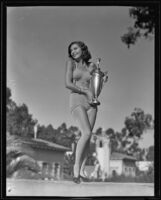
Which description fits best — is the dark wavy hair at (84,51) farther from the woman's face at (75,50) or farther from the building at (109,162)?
the building at (109,162)

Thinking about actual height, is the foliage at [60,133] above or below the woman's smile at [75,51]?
below

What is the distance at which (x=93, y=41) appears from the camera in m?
2.62

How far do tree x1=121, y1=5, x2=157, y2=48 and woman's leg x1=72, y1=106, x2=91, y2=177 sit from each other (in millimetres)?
514

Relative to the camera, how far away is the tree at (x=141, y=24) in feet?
8.63

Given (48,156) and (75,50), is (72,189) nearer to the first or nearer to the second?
(48,156)

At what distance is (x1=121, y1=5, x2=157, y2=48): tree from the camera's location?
2.63 m

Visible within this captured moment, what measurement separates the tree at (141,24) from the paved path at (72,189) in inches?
34.7

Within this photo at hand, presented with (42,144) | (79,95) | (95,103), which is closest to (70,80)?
(79,95)

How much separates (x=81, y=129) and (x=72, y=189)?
14.5 inches

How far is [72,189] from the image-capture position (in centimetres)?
257

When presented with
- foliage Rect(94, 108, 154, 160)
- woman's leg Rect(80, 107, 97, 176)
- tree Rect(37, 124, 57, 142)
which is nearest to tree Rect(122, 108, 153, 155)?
foliage Rect(94, 108, 154, 160)


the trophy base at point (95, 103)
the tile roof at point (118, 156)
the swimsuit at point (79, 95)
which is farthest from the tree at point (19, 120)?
the tile roof at point (118, 156)
